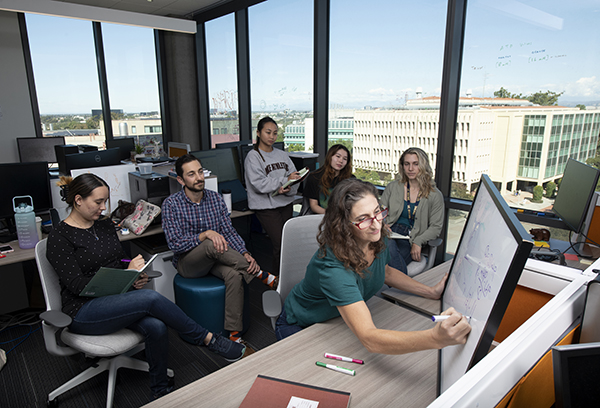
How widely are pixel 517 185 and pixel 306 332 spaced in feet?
7.95

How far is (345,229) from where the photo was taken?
138 cm

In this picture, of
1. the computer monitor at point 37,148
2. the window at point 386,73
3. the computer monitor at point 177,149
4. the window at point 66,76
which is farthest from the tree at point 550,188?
the window at point 66,76

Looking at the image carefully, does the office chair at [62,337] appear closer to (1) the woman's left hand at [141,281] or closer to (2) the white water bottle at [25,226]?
(1) the woman's left hand at [141,281]

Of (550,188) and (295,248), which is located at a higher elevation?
(550,188)

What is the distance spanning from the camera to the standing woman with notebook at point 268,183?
130 inches

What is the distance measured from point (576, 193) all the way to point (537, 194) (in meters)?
0.89

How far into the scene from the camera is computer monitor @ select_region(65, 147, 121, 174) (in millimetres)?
3191

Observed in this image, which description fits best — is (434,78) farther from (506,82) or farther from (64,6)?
(64,6)

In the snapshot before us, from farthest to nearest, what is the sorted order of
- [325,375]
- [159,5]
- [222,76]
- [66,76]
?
1. [222,76]
2. [66,76]
3. [159,5]
4. [325,375]

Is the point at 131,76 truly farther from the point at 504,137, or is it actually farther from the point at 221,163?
the point at 504,137

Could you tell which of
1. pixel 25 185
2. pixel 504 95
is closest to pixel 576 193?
pixel 504 95

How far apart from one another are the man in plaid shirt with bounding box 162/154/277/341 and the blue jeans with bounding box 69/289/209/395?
0.47 meters

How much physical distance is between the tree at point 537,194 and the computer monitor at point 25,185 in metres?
3.73

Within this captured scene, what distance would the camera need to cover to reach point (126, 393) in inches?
86.4
